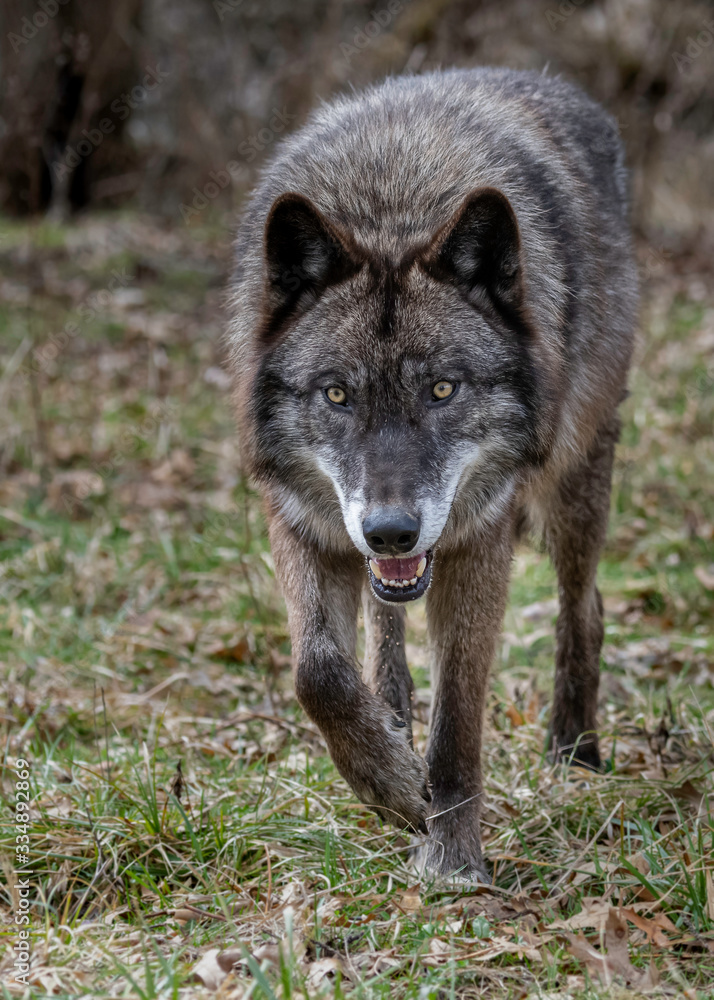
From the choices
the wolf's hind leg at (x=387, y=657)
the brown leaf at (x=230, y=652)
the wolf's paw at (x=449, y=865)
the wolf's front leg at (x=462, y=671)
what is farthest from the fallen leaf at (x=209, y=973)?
the brown leaf at (x=230, y=652)

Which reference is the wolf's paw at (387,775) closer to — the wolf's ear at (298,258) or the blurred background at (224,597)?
the blurred background at (224,597)

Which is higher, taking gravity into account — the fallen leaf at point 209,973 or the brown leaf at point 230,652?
the fallen leaf at point 209,973

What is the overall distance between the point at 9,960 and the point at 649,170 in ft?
42.1

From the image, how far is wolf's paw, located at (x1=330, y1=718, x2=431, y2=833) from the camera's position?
3.35 m

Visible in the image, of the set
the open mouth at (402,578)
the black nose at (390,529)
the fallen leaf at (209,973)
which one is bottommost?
the fallen leaf at (209,973)

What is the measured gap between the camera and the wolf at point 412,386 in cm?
341

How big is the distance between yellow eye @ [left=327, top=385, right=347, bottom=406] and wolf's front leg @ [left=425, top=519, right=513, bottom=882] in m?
0.74

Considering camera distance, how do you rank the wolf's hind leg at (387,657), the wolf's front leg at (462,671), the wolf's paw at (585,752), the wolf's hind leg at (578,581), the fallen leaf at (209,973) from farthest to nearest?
1. the wolf's hind leg at (578,581)
2. the wolf's paw at (585,752)
3. the wolf's hind leg at (387,657)
4. the wolf's front leg at (462,671)
5. the fallen leaf at (209,973)

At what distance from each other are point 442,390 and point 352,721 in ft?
3.71

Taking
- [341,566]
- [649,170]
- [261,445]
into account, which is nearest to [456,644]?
[341,566]

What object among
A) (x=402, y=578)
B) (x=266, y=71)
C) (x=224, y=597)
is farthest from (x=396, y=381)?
(x=266, y=71)

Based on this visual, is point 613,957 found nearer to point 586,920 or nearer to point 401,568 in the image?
point 586,920

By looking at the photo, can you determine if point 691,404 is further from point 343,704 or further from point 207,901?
point 207,901

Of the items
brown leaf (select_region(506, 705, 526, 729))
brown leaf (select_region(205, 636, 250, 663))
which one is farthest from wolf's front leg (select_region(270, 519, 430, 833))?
brown leaf (select_region(205, 636, 250, 663))
